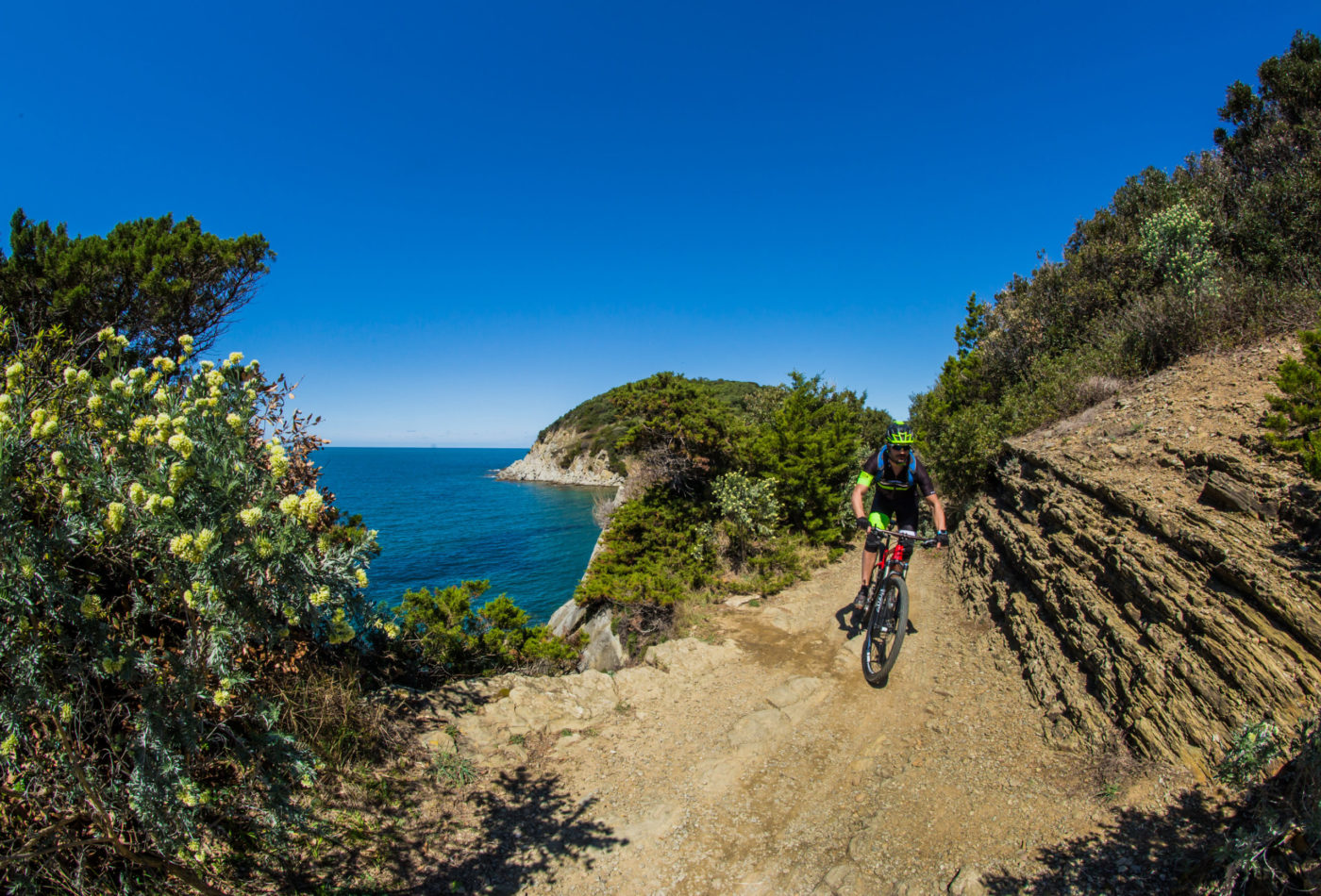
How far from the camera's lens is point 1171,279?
1245 cm

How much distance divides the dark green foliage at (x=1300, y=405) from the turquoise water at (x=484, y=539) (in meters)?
12.3

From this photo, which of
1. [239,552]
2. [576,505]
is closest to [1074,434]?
[239,552]

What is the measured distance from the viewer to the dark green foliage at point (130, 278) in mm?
7418

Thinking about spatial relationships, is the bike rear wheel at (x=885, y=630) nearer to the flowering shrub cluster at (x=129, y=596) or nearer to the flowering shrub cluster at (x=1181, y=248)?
the flowering shrub cluster at (x=129, y=596)

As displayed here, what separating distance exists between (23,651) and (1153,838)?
572 centimetres

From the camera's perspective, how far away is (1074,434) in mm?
8891

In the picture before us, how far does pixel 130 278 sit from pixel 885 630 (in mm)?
11462

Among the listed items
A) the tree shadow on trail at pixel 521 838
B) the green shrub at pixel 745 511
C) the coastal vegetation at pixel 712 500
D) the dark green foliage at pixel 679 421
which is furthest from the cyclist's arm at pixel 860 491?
the dark green foliage at pixel 679 421

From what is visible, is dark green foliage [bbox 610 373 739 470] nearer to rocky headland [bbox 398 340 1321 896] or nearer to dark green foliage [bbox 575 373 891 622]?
dark green foliage [bbox 575 373 891 622]

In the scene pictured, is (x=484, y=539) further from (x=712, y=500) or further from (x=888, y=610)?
(x=888, y=610)

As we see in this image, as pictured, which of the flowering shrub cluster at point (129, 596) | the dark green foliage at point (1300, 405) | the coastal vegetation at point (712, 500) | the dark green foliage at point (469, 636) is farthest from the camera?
the coastal vegetation at point (712, 500)

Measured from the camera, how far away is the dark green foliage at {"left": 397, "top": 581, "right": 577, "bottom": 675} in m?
7.05

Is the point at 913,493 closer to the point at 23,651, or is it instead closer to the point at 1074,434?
the point at 1074,434

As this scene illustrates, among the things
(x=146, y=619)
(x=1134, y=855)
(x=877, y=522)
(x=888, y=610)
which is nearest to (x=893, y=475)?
(x=877, y=522)
